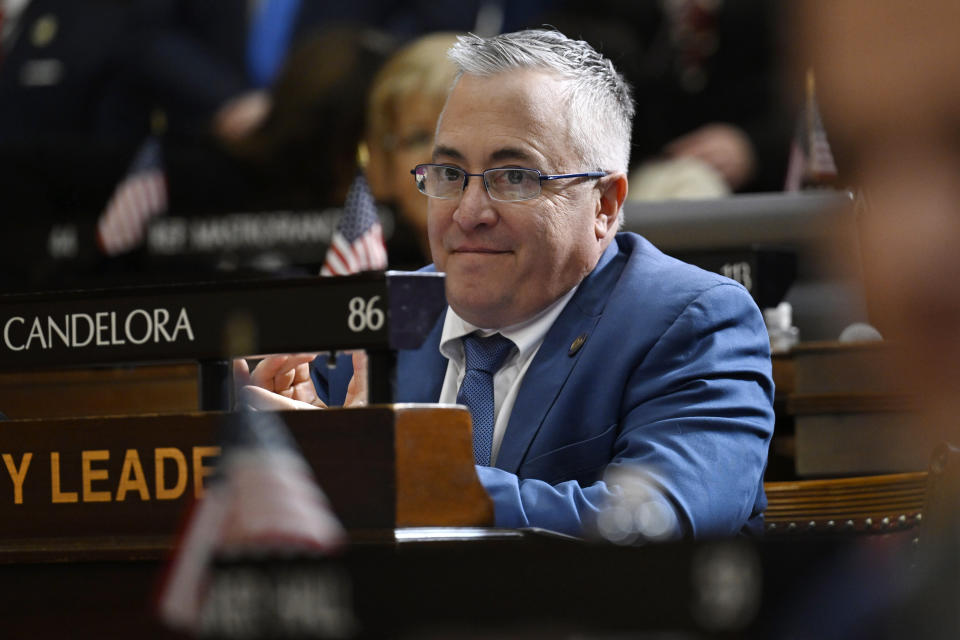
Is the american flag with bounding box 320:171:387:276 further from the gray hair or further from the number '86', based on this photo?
the number '86'

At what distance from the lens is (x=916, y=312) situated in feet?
2.39

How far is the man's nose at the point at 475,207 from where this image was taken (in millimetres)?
2561

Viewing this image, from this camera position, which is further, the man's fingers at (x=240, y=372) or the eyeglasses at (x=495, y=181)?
the eyeglasses at (x=495, y=181)

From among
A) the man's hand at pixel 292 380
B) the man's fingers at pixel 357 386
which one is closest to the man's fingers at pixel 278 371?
the man's hand at pixel 292 380

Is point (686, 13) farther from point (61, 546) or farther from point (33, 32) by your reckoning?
point (61, 546)

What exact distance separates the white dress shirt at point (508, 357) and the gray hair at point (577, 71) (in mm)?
292

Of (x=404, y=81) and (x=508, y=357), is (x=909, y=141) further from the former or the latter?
(x=404, y=81)

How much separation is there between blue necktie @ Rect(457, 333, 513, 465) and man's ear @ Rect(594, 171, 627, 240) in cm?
31

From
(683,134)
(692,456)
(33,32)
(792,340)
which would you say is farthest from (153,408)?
(33,32)

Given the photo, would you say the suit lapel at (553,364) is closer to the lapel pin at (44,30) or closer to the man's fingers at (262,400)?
the man's fingers at (262,400)

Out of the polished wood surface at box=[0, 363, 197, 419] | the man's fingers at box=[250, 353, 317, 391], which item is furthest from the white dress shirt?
the polished wood surface at box=[0, 363, 197, 419]

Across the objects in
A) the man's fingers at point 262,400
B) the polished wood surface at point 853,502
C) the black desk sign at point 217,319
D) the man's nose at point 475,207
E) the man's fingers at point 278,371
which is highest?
the man's nose at point 475,207

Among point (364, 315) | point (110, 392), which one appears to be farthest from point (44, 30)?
point (364, 315)

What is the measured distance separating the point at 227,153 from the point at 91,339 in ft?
16.3
